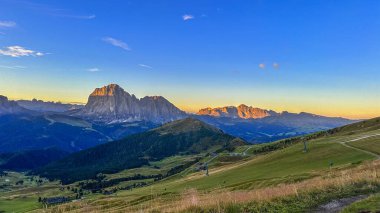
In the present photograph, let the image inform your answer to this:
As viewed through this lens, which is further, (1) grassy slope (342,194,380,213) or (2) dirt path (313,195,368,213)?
(2) dirt path (313,195,368,213)

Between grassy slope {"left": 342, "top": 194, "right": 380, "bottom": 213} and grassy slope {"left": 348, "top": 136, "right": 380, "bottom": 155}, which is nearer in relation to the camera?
grassy slope {"left": 342, "top": 194, "right": 380, "bottom": 213}

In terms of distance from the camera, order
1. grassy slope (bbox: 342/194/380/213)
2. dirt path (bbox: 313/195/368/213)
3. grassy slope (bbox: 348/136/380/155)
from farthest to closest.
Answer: grassy slope (bbox: 348/136/380/155), dirt path (bbox: 313/195/368/213), grassy slope (bbox: 342/194/380/213)

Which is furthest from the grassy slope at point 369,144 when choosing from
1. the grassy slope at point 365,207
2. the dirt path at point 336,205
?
the grassy slope at point 365,207

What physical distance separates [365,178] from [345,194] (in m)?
5.97

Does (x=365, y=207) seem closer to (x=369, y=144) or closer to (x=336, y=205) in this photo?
(x=336, y=205)

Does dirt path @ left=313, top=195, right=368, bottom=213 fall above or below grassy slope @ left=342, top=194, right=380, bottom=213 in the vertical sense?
below

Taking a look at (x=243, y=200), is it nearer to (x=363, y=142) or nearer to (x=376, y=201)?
(x=376, y=201)

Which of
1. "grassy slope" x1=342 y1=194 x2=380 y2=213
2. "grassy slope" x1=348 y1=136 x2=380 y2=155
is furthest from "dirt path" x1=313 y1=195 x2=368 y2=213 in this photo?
"grassy slope" x1=348 y1=136 x2=380 y2=155

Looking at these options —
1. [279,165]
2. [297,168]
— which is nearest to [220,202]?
[297,168]

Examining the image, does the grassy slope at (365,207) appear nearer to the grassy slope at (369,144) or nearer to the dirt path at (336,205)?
the dirt path at (336,205)

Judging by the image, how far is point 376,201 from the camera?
21969 mm

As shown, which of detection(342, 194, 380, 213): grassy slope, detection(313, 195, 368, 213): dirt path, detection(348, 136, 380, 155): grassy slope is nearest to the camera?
detection(342, 194, 380, 213): grassy slope

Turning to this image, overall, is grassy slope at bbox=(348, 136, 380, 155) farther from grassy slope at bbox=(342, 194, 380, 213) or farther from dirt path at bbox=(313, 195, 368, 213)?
grassy slope at bbox=(342, 194, 380, 213)

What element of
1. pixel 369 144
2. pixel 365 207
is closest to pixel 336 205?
pixel 365 207
